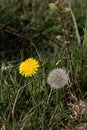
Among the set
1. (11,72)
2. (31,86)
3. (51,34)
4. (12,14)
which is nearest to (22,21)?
(12,14)

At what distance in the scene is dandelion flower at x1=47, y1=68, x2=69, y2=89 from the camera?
264cm

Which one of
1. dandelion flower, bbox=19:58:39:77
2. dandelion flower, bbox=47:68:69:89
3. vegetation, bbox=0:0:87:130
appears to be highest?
dandelion flower, bbox=19:58:39:77

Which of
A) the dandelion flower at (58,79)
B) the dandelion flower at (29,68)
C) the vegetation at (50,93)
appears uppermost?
the dandelion flower at (29,68)

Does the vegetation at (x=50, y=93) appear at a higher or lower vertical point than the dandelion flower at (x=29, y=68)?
lower

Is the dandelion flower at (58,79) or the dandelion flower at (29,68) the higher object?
the dandelion flower at (29,68)

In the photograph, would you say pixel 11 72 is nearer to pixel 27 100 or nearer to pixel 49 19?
A: pixel 27 100

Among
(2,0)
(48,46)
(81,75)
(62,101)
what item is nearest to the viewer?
(62,101)

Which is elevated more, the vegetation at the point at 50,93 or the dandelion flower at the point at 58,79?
the dandelion flower at the point at 58,79

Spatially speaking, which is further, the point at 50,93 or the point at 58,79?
the point at 50,93

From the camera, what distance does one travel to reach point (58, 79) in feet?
8.75

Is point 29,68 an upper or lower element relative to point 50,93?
upper

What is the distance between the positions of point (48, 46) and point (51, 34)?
144 mm

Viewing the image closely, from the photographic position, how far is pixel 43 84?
2.88m

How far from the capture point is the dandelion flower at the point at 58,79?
264 centimetres
